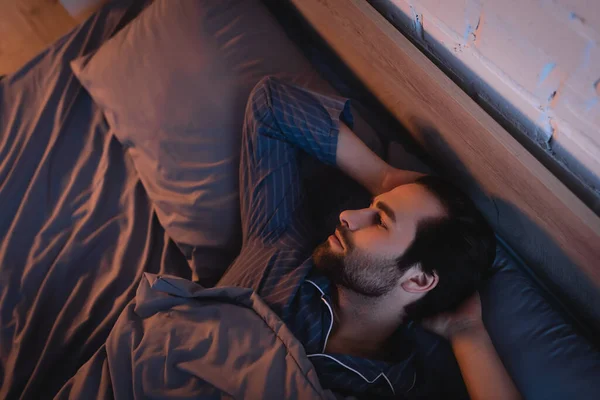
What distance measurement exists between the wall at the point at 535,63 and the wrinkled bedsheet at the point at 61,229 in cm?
78

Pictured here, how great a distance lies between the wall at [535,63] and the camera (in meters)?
0.57

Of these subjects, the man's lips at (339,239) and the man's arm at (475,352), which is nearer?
the man's arm at (475,352)

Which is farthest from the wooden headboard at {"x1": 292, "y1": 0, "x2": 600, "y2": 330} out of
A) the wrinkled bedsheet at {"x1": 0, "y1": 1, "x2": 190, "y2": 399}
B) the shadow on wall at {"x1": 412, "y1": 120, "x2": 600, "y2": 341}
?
the wrinkled bedsheet at {"x1": 0, "y1": 1, "x2": 190, "y2": 399}

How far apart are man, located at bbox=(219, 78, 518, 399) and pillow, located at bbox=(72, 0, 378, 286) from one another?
0.08 meters

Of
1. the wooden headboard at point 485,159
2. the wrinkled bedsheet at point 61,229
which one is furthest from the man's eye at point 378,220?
the wrinkled bedsheet at point 61,229

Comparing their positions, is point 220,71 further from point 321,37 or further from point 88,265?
point 88,265

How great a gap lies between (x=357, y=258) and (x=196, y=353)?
35cm

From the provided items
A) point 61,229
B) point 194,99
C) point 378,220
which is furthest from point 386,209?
point 61,229

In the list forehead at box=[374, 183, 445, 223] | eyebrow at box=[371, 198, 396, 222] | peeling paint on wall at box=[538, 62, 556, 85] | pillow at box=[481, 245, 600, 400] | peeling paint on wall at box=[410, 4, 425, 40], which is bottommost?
pillow at box=[481, 245, 600, 400]

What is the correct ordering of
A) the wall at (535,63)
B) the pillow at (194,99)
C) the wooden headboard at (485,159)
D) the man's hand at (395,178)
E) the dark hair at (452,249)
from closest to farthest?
the wall at (535,63) < the wooden headboard at (485,159) < the dark hair at (452,249) < the man's hand at (395,178) < the pillow at (194,99)

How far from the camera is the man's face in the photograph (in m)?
0.82

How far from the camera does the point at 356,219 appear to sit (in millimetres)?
844

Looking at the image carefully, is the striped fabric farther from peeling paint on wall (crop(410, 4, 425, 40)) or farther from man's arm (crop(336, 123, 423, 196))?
peeling paint on wall (crop(410, 4, 425, 40))

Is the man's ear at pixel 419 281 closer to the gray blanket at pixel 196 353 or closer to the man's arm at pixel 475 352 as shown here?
the man's arm at pixel 475 352
